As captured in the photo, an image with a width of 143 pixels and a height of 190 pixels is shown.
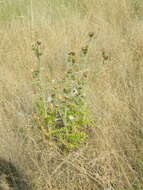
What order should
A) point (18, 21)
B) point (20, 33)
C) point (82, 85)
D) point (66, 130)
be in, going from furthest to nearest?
point (18, 21) → point (20, 33) → point (82, 85) → point (66, 130)

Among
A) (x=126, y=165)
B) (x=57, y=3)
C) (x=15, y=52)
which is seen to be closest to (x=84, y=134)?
(x=126, y=165)

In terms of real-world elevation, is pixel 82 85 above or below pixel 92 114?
above

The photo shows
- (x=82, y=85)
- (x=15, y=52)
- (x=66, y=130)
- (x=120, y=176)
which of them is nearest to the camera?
(x=120, y=176)

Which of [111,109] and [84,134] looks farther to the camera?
[111,109]

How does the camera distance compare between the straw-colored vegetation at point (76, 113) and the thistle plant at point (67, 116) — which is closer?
the straw-colored vegetation at point (76, 113)

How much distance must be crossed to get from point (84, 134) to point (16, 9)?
108 inches

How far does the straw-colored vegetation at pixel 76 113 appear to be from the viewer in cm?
169

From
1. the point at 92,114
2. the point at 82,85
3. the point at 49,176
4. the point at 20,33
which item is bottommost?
the point at 49,176

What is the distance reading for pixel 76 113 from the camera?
6.00ft

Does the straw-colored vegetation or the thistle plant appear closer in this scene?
the straw-colored vegetation

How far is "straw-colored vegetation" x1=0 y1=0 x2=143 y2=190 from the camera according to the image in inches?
66.7

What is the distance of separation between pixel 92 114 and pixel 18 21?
2.03 meters

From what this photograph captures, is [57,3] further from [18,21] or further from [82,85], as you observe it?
[82,85]

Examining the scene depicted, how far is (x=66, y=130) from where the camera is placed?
1.79 meters
